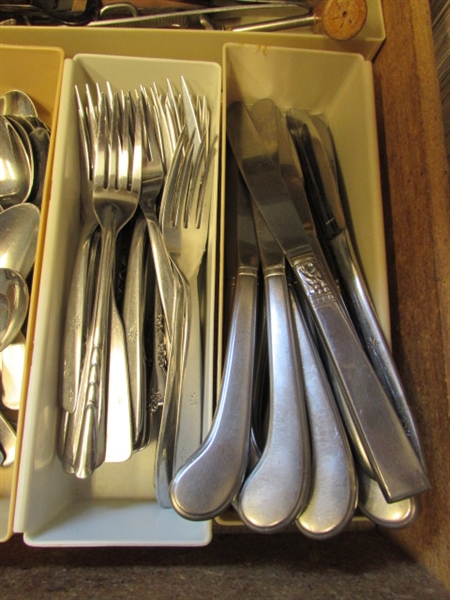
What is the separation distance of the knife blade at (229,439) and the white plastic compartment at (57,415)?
0.04 metres

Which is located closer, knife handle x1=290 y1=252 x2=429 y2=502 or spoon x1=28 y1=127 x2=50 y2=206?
knife handle x1=290 y1=252 x2=429 y2=502

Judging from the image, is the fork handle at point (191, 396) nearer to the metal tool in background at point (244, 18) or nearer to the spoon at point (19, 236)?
the spoon at point (19, 236)

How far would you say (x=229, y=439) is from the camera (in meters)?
0.36

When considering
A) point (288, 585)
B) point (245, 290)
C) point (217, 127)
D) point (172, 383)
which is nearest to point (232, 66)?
point (217, 127)

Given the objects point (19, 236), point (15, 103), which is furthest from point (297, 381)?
point (15, 103)

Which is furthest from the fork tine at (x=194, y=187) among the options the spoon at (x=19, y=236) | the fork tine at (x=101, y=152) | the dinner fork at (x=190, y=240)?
the spoon at (x=19, y=236)

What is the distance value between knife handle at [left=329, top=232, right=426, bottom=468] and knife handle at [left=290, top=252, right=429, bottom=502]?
0.03 metres

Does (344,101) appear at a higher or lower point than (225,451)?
higher

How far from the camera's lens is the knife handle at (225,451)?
1.12 feet

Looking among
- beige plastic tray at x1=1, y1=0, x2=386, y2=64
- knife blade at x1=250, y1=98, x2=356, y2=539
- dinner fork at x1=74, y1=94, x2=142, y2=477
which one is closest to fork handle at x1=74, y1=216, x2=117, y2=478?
dinner fork at x1=74, y1=94, x2=142, y2=477

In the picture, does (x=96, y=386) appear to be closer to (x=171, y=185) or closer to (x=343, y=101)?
(x=171, y=185)

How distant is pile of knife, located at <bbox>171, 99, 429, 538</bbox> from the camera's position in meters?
0.34

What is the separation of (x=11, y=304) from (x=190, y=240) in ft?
0.78

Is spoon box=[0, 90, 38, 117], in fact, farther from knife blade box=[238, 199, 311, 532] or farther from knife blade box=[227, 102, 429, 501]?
knife blade box=[238, 199, 311, 532]
